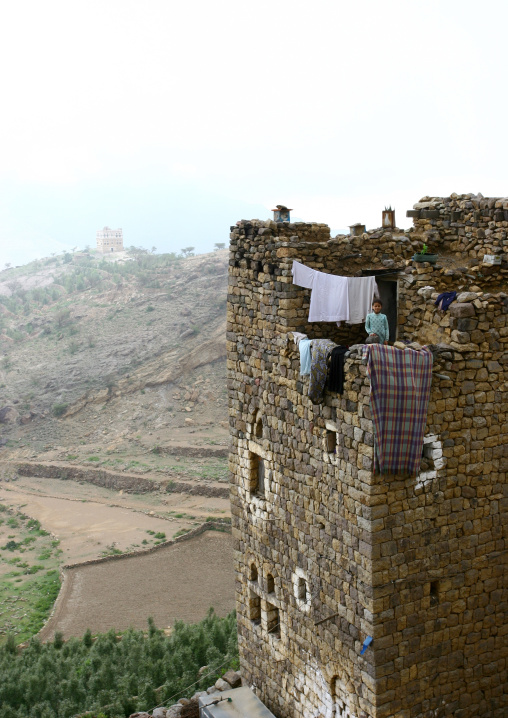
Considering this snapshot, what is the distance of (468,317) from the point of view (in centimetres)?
880

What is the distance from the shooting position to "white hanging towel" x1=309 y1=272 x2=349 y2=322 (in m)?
10.2

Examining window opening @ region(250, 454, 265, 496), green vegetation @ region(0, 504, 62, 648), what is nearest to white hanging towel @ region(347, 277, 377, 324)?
window opening @ region(250, 454, 265, 496)

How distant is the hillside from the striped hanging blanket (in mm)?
37034

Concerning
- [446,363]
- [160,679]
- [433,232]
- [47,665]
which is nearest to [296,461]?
[446,363]

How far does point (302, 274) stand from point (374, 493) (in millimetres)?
3154

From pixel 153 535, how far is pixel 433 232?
87.6ft

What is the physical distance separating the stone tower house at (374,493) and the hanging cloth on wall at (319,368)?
0.24m

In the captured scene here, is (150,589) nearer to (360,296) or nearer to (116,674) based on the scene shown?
(116,674)

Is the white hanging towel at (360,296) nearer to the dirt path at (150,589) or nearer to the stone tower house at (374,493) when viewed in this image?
the stone tower house at (374,493)

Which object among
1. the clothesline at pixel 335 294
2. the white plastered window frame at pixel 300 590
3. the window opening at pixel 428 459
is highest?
the clothesline at pixel 335 294

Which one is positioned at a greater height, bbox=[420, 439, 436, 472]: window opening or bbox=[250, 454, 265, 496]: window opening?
bbox=[420, 439, 436, 472]: window opening

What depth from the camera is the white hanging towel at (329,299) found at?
1021cm

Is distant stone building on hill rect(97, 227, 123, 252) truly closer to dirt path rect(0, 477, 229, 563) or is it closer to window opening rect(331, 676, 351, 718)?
dirt path rect(0, 477, 229, 563)

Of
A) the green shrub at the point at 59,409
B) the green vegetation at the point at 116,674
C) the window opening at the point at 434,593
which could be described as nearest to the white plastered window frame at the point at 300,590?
the window opening at the point at 434,593
